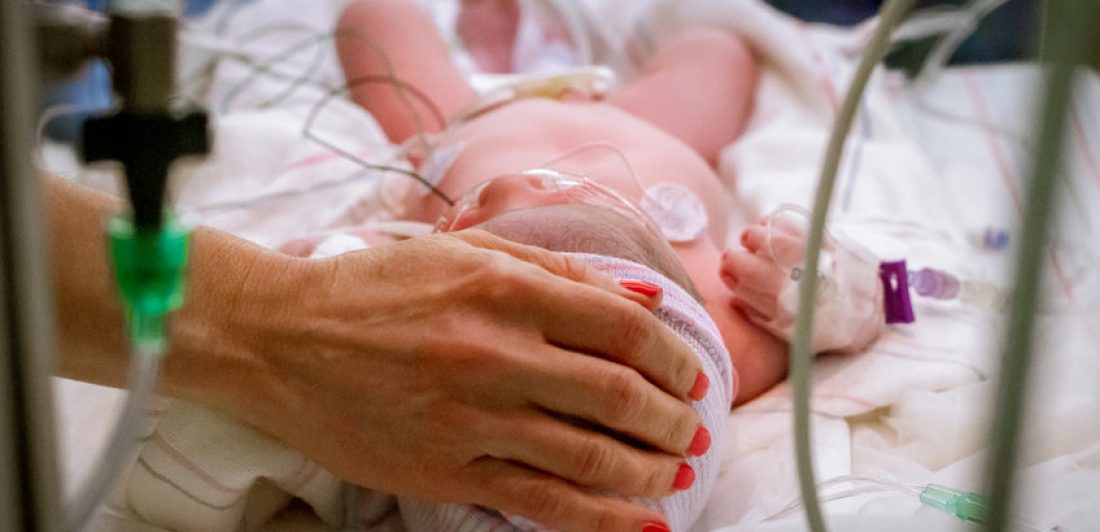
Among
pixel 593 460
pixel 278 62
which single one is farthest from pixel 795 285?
pixel 278 62

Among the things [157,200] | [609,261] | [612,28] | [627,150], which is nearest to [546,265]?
[609,261]

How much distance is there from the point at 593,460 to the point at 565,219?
0.77 ft

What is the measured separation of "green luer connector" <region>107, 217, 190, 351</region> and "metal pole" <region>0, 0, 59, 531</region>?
27 millimetres

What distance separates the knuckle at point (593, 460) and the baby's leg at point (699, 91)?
0.90m

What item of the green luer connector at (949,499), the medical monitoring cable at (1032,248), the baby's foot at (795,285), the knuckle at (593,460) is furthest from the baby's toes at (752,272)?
the medical monitoring cable at (1032,248)

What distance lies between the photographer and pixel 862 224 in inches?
50.3

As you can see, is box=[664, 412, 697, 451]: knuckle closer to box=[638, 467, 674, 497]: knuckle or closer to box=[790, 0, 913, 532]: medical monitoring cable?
box=[638, 467, 674, 497]: knuckle

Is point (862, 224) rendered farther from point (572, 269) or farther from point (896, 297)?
point (572, 269)

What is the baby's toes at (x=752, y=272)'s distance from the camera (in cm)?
98

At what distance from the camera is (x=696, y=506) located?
0.78m

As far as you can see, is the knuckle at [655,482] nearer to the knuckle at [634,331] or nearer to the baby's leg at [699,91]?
the knuckle at [634,331]

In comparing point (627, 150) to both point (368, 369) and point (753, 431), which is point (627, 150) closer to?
point (753, 431)

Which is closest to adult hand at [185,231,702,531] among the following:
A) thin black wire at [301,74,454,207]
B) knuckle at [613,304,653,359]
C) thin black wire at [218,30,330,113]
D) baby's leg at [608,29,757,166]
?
knuckle at [613,304,653,359]

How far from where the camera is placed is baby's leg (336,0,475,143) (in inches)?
57.7
